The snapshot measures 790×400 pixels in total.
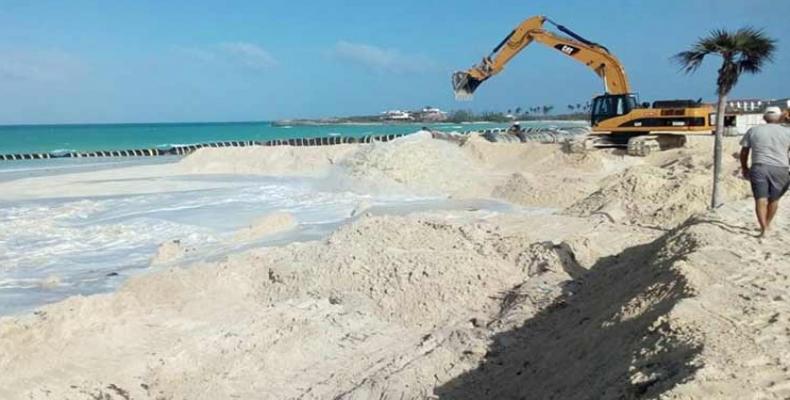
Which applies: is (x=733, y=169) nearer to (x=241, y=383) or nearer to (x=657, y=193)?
(x=657, y=193)

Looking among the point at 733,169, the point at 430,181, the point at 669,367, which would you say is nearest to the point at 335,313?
the point at 669,367

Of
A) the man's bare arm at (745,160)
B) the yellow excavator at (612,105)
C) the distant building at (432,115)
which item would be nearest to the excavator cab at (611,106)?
the yellow excavator at (612,105)

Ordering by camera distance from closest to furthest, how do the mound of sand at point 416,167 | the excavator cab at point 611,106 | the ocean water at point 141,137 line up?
1. the mound of sand at point 416,167
2. the excavator cab at point 611,106
3. the ocean water at point 141,137

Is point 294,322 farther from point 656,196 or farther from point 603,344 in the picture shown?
point 656,196

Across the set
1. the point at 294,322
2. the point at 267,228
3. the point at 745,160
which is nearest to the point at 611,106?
the point at 267,228

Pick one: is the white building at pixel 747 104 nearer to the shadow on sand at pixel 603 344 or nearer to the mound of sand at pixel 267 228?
the mound of sand at pixel 267 228

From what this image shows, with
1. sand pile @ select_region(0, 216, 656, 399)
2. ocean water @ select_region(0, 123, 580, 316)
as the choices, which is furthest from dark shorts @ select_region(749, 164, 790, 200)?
ocean water @ select_region(0, 123, 580, 316)

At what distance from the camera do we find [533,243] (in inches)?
346

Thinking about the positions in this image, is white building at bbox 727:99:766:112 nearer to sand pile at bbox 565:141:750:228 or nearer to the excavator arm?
the excavator arm

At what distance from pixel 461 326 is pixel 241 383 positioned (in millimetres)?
2108

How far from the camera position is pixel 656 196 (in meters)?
12.9

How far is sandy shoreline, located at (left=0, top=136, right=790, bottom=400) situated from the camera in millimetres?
4470

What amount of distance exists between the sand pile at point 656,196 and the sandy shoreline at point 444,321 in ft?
5.01

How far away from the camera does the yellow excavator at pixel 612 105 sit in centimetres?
2150
